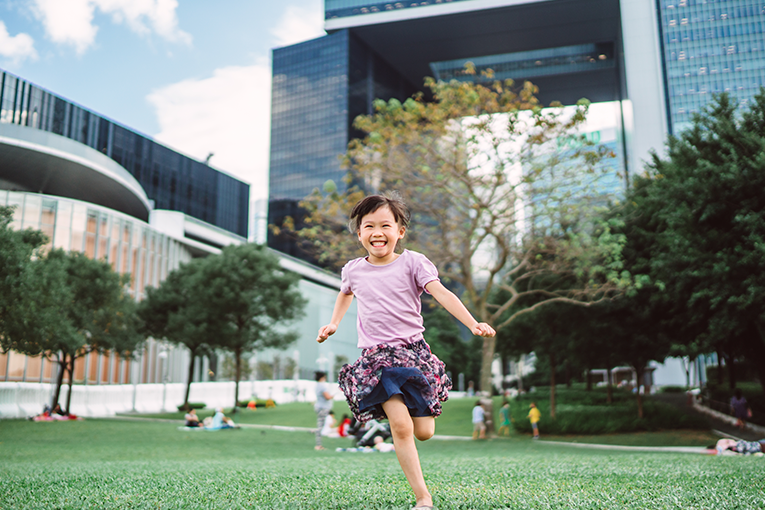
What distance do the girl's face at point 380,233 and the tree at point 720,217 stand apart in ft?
43.2

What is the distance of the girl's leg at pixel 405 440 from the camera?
3605 mm

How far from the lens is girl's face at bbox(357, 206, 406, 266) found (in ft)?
13.1

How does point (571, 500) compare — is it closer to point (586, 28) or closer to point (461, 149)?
point (461, 149)

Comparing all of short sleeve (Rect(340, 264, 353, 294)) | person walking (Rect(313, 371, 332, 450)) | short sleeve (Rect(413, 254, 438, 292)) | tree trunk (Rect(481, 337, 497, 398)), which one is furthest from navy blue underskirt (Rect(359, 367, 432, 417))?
tree trunk (Rect(481, 337, 497, 398))

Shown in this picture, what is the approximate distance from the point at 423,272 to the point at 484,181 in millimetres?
16175

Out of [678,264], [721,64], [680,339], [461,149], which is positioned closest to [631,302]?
[680,339]

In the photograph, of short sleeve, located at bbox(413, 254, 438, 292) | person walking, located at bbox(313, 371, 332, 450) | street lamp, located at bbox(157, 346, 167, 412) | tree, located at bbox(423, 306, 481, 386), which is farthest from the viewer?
tree, located at bbox(423, 306, 481, 386)

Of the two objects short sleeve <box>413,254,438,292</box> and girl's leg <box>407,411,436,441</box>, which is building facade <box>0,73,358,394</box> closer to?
short sleeve <box>413,254,438,292</box>

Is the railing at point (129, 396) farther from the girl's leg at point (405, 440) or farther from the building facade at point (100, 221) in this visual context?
the girl's leg at point (405, 440)

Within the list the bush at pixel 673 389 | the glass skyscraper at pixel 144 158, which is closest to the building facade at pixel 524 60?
the glass skyscraper at pixel 144 158

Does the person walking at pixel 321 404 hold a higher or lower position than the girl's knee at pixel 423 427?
lower

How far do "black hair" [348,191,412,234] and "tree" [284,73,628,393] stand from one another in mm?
14789

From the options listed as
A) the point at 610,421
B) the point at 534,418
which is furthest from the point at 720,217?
the point at 610,421

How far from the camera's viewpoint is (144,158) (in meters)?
86.9
